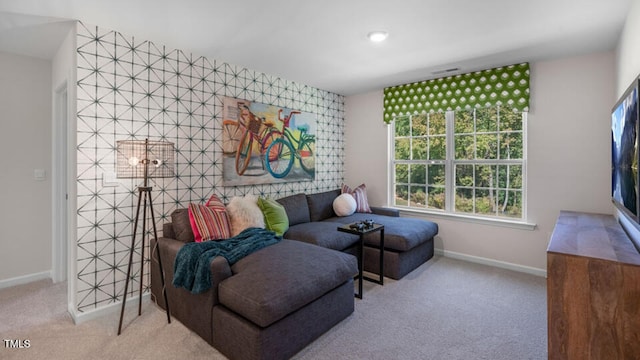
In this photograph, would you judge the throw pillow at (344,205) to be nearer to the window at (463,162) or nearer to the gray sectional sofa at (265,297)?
the window at (463,162)

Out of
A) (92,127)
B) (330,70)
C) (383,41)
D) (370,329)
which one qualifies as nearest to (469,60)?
(383,41)

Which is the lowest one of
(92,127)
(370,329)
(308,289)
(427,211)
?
Result: (370,329)

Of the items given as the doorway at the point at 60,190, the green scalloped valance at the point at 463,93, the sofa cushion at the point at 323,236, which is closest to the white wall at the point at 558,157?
the green scalloped valance at the point at 463,93

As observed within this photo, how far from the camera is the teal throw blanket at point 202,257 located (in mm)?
2043

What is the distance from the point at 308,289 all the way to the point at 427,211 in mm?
2707

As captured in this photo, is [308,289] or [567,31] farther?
[567,31]

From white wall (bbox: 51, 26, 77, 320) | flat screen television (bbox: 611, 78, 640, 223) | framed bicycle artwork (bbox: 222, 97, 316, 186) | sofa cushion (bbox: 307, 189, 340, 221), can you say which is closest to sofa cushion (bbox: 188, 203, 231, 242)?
framed bicycle artwork (bbox: 222, 97, 316, 186)

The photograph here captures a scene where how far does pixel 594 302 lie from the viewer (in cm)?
144

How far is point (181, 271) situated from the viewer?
2.17 m

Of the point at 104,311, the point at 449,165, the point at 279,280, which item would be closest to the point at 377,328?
the point at 279,280

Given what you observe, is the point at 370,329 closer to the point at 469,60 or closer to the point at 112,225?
the point at 112,225

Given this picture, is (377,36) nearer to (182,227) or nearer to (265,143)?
(265,143)

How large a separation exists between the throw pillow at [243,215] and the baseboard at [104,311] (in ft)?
3.22

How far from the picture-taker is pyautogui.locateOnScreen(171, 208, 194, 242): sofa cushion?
2592 millimetres
